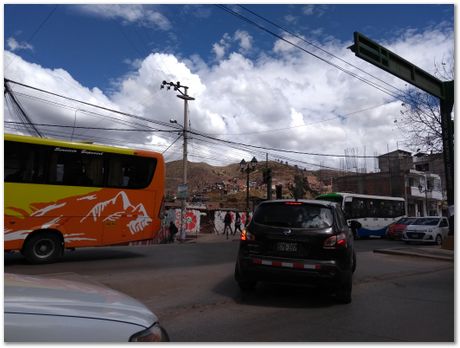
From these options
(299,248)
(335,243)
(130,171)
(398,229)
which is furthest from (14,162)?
(398,229)

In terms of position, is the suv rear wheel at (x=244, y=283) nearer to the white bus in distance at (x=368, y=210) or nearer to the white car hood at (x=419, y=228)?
the white car hood at (x=419, y=228)

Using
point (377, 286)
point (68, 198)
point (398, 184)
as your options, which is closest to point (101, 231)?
point (68, 198)

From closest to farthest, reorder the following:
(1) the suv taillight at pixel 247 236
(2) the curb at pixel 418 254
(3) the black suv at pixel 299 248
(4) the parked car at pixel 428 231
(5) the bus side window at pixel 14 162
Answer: (3) the black suv at pixel 299 248 → (1) the suv taillight at pixel 247 236 → (5) the bus side window at pixel 14 162 → (2) the curb at pixel 418 254 → (4) the parked car at pixel 428 231

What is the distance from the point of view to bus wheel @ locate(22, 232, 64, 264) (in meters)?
11.4

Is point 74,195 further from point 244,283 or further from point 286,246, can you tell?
A: point 286,246

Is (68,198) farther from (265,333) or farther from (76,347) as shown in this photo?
(76,347)

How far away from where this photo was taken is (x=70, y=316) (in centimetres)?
255

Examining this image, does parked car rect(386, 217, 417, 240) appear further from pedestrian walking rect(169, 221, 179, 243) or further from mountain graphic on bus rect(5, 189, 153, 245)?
mountain graphic on bus rect(5, 189, 153, 245)

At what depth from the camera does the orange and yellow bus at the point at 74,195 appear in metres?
11.2

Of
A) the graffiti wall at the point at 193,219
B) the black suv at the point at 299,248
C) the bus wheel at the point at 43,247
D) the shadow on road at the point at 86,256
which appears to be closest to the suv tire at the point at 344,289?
the black suv at the point at 299,248

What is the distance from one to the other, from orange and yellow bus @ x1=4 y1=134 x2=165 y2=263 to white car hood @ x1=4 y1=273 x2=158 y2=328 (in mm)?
8581

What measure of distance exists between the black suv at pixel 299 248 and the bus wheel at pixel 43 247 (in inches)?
253

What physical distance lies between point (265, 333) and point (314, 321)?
39.5 inches

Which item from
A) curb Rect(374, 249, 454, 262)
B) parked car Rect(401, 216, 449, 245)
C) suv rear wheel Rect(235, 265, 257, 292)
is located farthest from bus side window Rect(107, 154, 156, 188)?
parked car Rect(401, 216, 449, 245)
